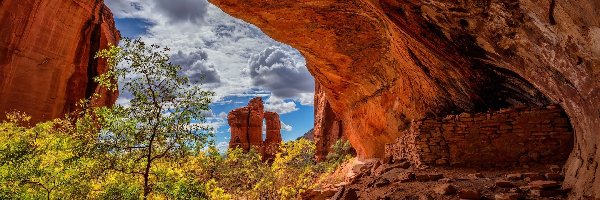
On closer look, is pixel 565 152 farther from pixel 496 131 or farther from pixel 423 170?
pixel 423 170

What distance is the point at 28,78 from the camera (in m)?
25.1

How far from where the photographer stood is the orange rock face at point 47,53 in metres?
23.7

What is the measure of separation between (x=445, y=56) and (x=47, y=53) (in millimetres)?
29478

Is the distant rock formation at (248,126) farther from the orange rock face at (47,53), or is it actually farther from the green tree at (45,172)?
the green tree at (45,172)

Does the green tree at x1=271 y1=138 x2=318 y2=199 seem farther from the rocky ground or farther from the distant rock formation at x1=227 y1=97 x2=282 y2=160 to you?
the distant rock formation at x1=227 y1=97 x2=282 y2=160

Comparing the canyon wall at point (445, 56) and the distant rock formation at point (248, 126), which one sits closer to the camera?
the canyon wall at point (445, 56)

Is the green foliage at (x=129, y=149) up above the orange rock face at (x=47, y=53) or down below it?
below

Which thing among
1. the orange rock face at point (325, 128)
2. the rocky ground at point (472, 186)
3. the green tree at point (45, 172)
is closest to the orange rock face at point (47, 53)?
the green tree at point (45, 172)

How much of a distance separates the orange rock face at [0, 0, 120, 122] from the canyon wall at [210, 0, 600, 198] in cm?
1788

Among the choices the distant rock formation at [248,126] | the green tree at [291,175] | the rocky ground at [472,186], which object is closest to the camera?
the rocky ground at [472,186]

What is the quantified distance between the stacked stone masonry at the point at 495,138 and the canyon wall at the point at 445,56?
2.25ft

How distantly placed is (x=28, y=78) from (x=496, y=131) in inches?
1206

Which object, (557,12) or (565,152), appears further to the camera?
(565,152)

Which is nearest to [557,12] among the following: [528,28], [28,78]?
[528,28]
